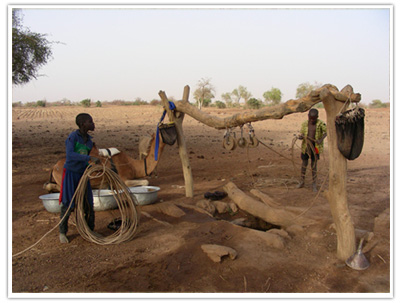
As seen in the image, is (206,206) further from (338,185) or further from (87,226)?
(338,185)

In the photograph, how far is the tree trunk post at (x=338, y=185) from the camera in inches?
156

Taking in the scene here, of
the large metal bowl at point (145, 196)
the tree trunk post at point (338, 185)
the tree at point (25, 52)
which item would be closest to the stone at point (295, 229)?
the tree trunk post at point (338, 185)

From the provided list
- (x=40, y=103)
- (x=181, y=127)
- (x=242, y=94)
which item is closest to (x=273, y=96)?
(x=242, y=94)

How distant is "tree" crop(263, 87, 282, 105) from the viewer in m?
36.4

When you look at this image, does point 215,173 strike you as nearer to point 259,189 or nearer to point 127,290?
point 259,189

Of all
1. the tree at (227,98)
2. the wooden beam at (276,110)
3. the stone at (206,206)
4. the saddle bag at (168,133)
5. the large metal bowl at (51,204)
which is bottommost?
the stone at (206,206)

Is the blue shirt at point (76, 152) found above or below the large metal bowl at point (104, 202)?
above

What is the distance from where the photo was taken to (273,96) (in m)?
36.4

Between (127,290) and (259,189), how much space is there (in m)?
4.19

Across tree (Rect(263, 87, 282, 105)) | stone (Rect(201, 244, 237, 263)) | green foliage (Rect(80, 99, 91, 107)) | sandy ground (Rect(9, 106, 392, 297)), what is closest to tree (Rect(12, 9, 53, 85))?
sandy ground (Rect(9, 106, 392, 297))

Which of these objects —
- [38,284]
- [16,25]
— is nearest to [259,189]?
[38,284]

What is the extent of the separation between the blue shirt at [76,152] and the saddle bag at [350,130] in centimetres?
307

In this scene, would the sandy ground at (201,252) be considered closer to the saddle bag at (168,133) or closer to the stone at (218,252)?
the stone at (218,252)

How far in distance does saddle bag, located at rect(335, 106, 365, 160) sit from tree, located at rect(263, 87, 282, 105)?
33.4 m
